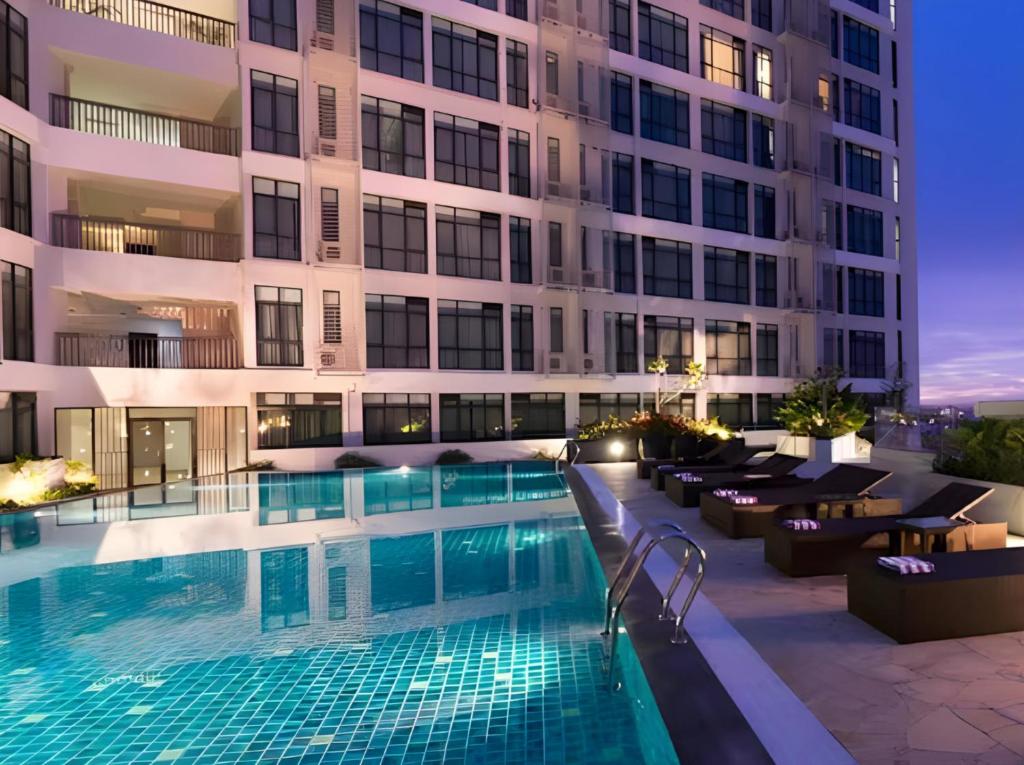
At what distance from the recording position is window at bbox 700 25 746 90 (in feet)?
107

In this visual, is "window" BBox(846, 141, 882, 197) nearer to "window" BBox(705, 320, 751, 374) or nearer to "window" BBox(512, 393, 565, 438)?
"window" BBox(705, 320, 751, 374)

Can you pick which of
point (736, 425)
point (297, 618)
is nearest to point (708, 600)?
point (297, 618)

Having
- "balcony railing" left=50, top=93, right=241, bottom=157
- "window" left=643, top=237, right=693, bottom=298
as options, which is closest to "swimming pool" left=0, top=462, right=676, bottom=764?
"balcony railing" left=50, top=93, right=241, bottom=157

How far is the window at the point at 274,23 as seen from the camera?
2269cm

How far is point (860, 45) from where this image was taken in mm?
37719

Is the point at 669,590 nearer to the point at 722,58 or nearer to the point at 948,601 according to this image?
the point at 948,601

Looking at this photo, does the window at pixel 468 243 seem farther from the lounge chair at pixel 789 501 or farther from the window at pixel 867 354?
the window at pixel 867 354

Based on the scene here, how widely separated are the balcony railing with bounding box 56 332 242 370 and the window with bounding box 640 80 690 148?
20.7 meters

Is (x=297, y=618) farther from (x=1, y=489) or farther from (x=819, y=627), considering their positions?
(x=1, y=489)

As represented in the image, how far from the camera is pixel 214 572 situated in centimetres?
941

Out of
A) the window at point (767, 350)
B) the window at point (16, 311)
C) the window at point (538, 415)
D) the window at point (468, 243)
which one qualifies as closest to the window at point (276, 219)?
the window at point (468, 243)

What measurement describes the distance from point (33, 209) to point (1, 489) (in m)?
7.68

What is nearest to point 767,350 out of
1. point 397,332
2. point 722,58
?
point 722,58

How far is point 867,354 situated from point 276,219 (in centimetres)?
3155
